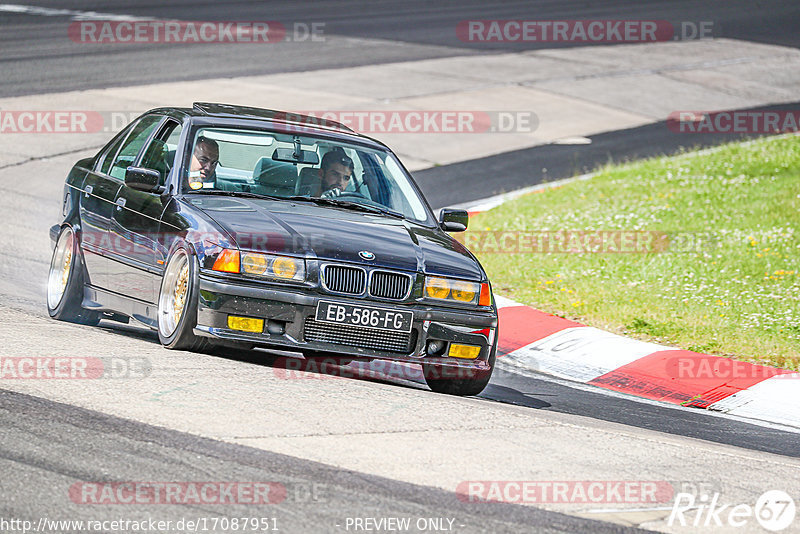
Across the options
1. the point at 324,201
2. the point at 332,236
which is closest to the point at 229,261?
the point at 332,236

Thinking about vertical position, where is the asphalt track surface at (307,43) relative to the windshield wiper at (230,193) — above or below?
above

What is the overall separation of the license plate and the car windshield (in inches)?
45.4

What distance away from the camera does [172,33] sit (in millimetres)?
25250

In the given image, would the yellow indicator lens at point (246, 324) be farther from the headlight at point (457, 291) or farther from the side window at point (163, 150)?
the side window at point (163, 150)

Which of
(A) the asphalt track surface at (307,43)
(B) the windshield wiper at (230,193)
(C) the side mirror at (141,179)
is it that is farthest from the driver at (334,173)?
(A) the asphalt track surface at (307,43)

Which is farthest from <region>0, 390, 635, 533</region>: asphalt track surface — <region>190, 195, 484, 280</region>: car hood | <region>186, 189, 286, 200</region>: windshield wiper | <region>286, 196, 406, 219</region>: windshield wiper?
<region>286, 196, 406, 219</region>: windshield wiper

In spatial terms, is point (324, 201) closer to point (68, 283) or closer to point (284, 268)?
point (284, 268)

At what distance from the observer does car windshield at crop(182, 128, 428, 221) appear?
8023 millimetres

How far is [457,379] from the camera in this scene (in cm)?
780

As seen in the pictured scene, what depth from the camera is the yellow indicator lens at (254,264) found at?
Answer: 7008mm

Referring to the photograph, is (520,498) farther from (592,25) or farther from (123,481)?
(592,25)

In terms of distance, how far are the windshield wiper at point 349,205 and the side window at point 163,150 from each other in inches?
35.4

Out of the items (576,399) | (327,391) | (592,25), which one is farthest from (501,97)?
(327,391)

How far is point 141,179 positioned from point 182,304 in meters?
1.00
